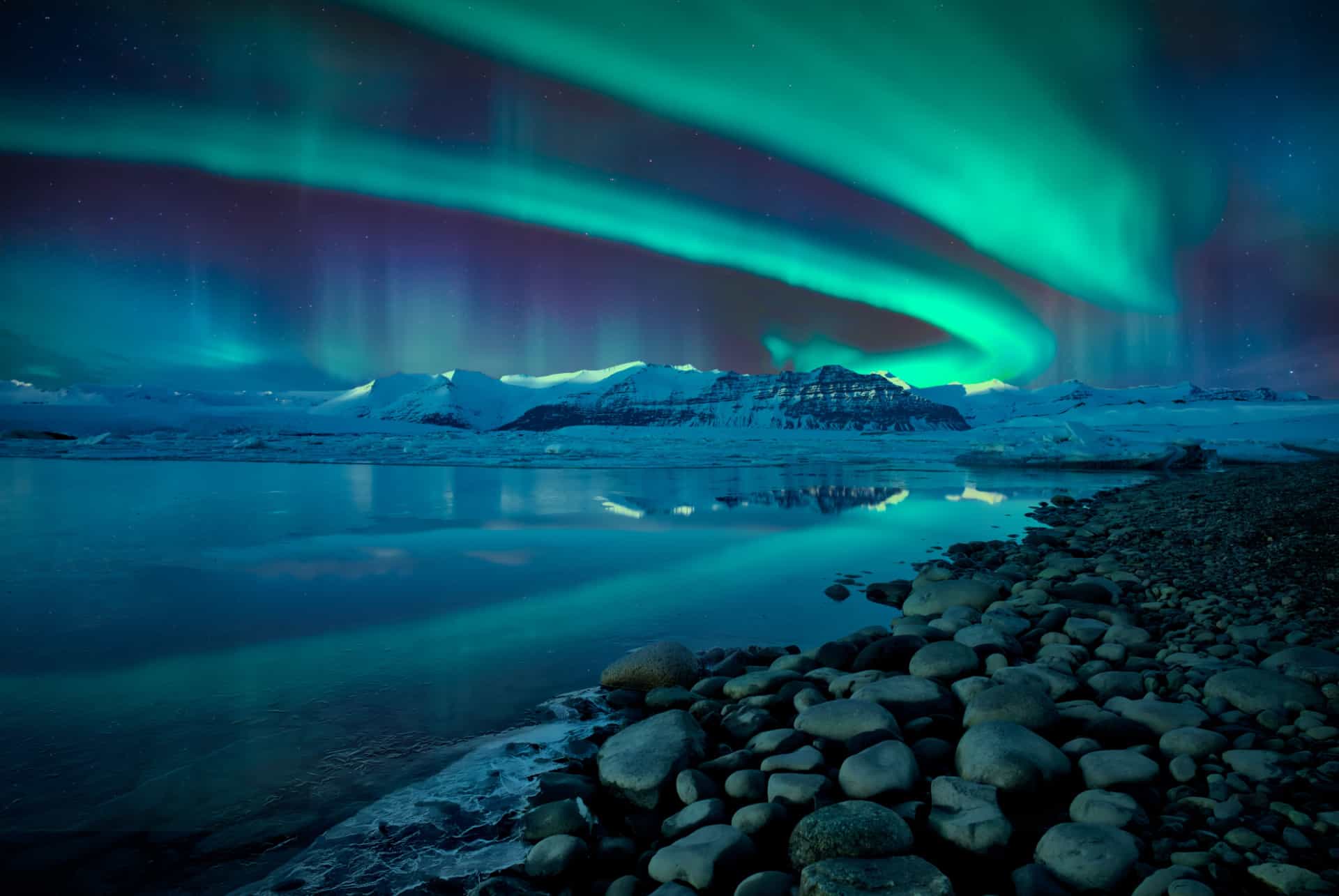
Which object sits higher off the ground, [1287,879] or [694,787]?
[1287,879]

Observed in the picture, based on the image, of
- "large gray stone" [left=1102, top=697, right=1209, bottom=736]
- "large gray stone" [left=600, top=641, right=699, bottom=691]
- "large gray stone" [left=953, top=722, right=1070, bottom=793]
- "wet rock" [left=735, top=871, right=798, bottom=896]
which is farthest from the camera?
"large gray stone" [left=600, top=641, right=699, bottom=691]

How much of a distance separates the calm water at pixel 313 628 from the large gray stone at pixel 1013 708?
6.58 feet

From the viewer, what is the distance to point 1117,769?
2889mm

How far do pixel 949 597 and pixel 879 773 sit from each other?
3.27m

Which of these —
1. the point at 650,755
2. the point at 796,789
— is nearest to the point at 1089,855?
the point at 796,789

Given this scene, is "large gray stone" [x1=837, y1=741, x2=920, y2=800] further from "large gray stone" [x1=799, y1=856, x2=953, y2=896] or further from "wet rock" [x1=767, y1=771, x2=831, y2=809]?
"large gray stone" [x1=799, y1=856, x2=953, y2=896]

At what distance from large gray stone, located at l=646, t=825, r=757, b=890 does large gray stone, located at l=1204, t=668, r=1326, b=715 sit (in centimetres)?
267

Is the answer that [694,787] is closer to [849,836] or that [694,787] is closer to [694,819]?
[694,819]

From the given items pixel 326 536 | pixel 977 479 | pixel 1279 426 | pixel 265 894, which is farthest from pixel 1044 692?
pixel 1279 426

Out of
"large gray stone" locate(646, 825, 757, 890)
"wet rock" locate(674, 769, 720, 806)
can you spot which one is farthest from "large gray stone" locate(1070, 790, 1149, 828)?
"wet rock" locate(674, 769, 720, 806)

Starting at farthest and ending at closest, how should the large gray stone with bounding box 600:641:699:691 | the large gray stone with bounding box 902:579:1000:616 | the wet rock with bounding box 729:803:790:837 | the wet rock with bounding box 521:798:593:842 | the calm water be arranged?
the large gray stone with bounding box 902:579:1000:616
the large gray stone with bounding box 600:641:699:691
the calm water
the wet rock with bounding box 521:798:593:842
the wet rock with bounding box 729:803:790:837

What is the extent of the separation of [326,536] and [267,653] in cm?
530

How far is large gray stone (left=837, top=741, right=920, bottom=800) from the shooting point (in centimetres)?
284

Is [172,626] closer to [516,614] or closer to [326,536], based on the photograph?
[516,614]
